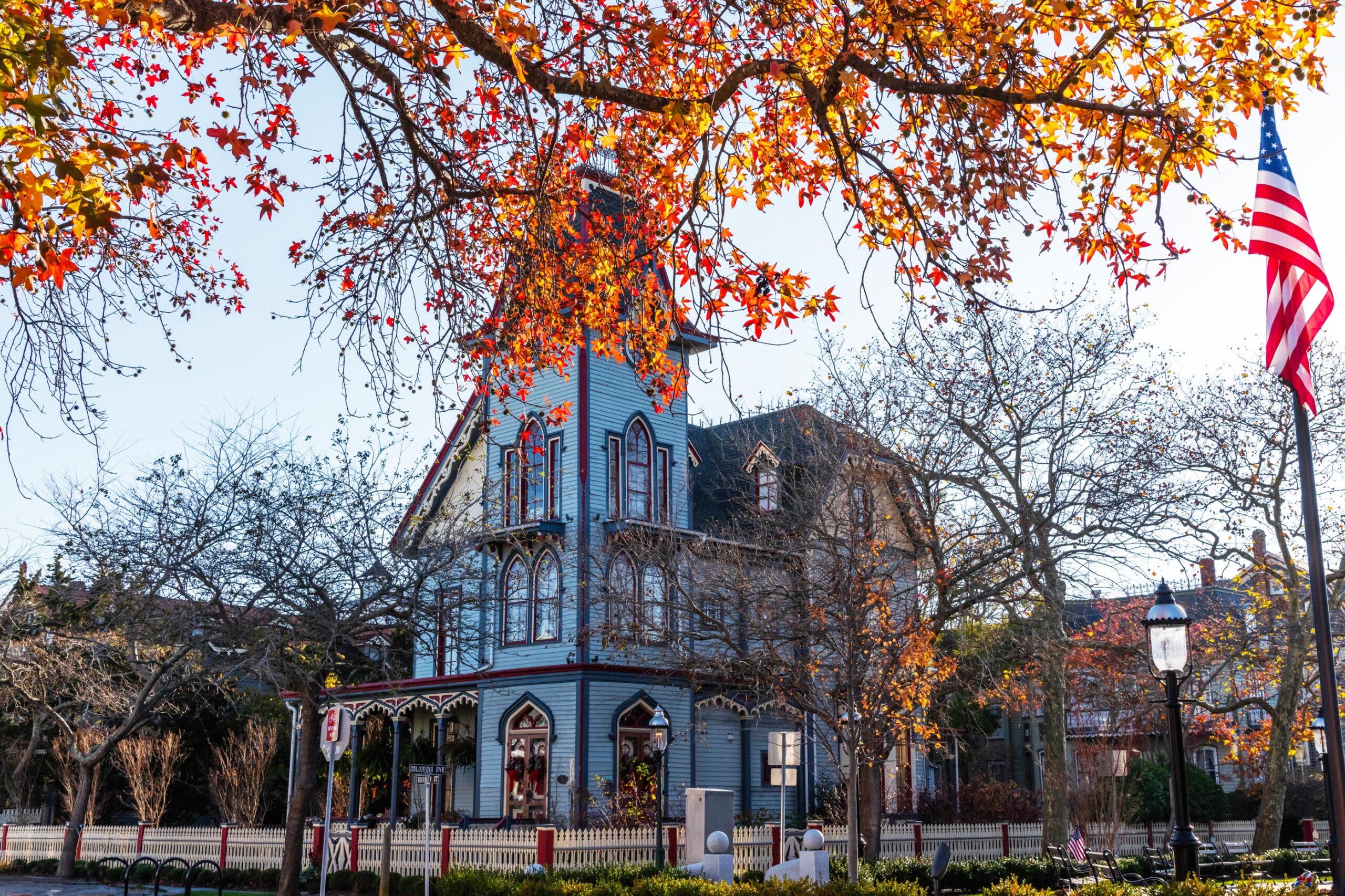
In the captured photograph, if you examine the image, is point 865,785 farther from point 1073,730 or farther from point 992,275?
point 1073,730

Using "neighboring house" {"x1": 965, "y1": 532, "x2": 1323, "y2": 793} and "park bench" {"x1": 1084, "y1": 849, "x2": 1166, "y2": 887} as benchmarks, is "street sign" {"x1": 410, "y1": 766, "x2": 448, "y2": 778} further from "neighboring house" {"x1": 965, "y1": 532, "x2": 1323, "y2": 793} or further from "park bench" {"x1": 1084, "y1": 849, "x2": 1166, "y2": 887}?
"neighboring house" {"x1": 965, "y1": 532, "x2": 1323, "y2": 793}

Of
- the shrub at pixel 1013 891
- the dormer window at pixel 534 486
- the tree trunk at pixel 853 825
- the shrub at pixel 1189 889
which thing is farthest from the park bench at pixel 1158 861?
the shrub at pixel 1189 889

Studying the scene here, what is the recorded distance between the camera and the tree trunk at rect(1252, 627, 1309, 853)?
2678 centimetres

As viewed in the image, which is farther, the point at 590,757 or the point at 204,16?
the point at 590,757

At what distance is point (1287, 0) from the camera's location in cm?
848

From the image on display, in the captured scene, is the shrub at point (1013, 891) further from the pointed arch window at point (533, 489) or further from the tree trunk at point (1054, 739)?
the pointed arch window at point (533, 489)

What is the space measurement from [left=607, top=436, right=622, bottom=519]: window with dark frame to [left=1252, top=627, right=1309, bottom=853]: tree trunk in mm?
15514

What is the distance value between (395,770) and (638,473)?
9.49m

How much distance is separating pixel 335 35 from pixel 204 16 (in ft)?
2.89

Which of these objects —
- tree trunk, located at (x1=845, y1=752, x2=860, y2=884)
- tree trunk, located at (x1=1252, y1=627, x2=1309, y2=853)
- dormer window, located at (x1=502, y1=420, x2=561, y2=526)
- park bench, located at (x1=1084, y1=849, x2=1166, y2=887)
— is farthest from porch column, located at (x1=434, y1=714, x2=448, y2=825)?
tree trunk, located at (x1=1252, y1=627, x2=1309, y2=853)

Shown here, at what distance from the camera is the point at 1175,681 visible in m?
12.5

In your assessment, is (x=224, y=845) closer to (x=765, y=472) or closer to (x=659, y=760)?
(x=659, y=760)

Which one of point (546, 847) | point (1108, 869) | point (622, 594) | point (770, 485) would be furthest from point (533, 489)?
point (1108, 869)

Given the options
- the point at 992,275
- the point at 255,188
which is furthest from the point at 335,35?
the point at 992,275
